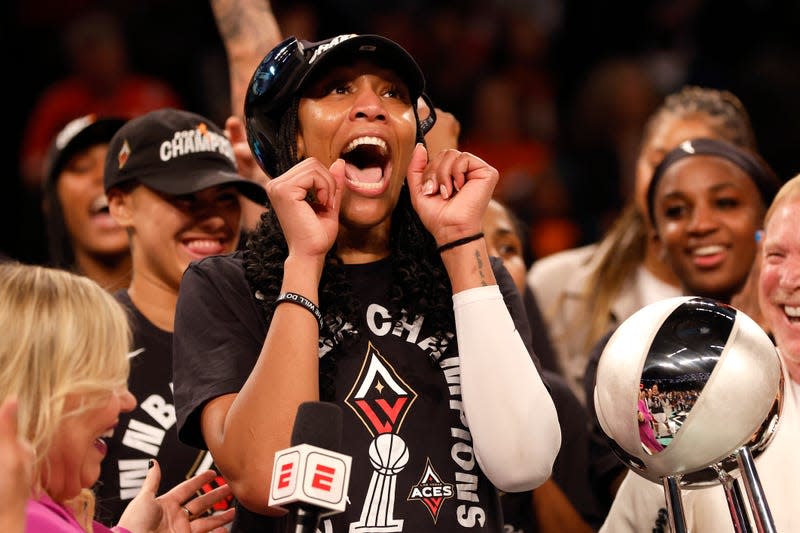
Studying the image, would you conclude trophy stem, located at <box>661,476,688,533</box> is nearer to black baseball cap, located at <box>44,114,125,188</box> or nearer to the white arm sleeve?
the white arm sleeve

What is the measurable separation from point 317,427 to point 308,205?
0.56m

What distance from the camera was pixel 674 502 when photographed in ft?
5.16

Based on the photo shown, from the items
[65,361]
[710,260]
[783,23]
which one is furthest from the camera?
[783,23]

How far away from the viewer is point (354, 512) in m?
1.75

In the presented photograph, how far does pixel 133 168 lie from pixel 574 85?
4.42 m

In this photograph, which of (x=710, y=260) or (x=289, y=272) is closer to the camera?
(x=289, y=272)

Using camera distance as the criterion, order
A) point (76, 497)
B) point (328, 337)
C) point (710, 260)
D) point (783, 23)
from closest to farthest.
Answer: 1. point (76, 497)
2. point (328, 337)
3. point (710, 260)
4. point (783, 23)

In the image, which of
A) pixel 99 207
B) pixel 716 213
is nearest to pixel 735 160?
pixel 716 213

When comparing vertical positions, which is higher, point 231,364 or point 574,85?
point 574,85

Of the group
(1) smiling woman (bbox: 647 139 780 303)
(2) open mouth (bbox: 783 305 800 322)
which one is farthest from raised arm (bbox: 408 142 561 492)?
(1) smiling woman (bbox: 647 139 780 303)

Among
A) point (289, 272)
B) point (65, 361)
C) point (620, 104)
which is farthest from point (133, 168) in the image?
point (620, 104)

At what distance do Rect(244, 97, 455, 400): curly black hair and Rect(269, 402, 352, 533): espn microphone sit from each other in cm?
48

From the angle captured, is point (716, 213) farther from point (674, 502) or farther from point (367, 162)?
point (674, 502)

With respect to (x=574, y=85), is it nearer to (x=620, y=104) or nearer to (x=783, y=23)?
(x=620, y=104)
